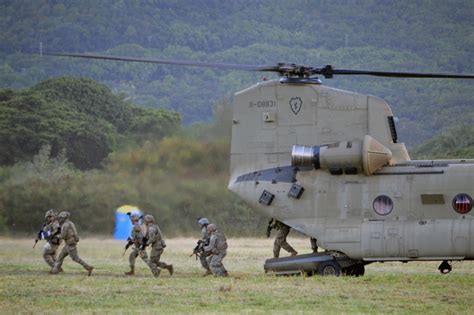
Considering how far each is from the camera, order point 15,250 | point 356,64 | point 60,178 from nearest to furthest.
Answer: point 15,250 < point 60,178 < point 356,64

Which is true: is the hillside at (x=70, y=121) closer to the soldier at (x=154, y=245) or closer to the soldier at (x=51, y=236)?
the soldier at (x=51, y=236)

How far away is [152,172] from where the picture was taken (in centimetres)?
3197

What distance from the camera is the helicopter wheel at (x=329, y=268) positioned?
24.7 m

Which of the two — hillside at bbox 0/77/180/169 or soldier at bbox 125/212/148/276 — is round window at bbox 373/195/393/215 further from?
hillside at bbox 0/77/180/169

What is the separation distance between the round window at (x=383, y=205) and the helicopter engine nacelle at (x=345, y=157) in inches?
23.2

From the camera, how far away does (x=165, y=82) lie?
101375mm

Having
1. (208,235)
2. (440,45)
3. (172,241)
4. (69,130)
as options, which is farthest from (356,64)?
(208,235)

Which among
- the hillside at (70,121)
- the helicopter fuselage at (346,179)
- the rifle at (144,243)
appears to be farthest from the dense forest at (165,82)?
the helicopter fuselage at (346,179)

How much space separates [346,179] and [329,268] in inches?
77.2

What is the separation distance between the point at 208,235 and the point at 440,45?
78662 mm

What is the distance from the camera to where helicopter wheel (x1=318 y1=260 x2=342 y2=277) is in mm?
24656

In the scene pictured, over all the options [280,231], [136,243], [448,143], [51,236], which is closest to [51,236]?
[51,236]

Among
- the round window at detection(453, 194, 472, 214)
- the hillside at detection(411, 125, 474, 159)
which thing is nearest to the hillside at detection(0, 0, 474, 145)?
the hillside at detection(411, 125, 474, 159)

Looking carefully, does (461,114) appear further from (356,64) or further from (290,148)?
(290,148)
